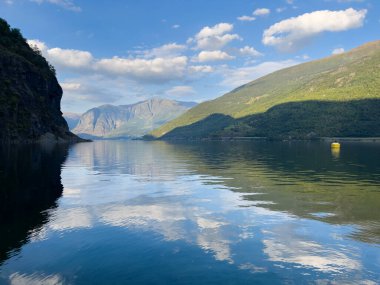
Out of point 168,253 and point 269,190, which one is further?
point 269,190

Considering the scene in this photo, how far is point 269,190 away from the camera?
43438mm

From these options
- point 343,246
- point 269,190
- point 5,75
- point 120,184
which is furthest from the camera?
point 5,75

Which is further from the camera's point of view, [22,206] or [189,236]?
[22,206]

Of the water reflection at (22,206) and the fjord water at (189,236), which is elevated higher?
the water reflection at (22,206)

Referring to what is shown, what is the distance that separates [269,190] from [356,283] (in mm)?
27365

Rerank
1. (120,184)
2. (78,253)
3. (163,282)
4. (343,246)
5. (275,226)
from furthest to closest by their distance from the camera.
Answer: (120,184)
(275,226)
(343,246)
(78,253)
(163,282)

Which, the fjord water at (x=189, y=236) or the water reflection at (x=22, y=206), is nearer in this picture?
the fjord water at (x=189, y=236)

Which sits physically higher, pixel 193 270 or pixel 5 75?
pixel 5 75

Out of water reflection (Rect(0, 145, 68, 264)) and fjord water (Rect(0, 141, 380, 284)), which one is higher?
water reflection (Rect(0, 145, 68, 264))

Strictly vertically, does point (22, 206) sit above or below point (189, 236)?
above

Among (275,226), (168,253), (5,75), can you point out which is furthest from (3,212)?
(5,75)

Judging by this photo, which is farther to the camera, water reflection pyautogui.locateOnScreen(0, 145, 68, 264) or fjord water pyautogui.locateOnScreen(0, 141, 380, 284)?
water reflection pyautogui.locateOnScreen(0, 145, 68, 264)

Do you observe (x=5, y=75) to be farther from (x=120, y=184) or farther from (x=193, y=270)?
(x=193, y=270)

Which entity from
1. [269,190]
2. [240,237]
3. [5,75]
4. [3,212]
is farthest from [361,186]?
[5,75]
